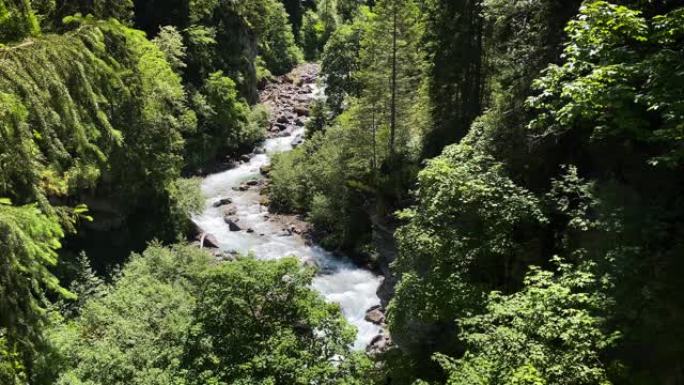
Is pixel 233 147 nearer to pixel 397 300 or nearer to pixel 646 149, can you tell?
pixel 397 300

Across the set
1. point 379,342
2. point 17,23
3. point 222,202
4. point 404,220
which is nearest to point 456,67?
point 404,220

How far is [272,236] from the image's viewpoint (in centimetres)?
3341

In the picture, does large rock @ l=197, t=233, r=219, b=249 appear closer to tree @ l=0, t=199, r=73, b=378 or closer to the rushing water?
the rushing water

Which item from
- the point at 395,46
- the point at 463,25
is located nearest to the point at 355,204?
the point at 395,46

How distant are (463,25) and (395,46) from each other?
12.3 feet

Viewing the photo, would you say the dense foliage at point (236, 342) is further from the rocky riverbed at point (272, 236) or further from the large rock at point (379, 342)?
the large rock at point (379, 342)

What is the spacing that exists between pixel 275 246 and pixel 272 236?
1.65 meters

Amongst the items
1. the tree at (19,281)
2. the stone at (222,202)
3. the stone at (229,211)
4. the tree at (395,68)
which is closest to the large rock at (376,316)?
the tree at (395,68)

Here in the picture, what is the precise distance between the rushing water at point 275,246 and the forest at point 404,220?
0.24 metres

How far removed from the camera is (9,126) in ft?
18.6

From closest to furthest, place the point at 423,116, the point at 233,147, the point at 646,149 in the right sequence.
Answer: the point at 646,149 < the point at 423,116 < the point at 233,147

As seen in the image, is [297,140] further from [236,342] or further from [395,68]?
[236,342]

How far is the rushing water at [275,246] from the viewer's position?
1008 inches

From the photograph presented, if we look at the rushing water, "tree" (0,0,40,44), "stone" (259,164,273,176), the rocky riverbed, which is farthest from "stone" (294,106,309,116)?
"tree" (0,0,40,44)
